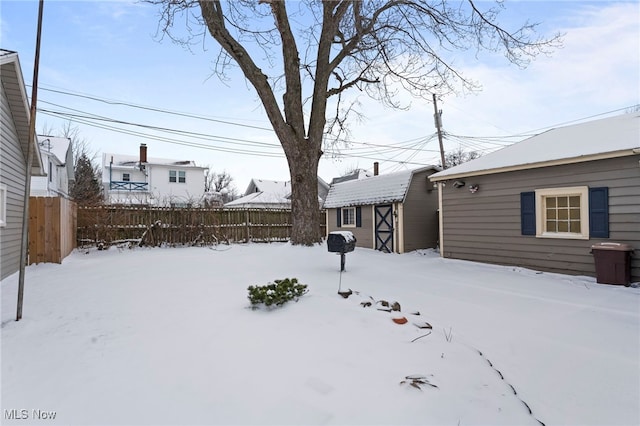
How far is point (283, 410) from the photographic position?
2.07 metres

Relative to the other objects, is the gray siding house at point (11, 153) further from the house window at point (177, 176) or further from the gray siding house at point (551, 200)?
the house window at point (177, 176)

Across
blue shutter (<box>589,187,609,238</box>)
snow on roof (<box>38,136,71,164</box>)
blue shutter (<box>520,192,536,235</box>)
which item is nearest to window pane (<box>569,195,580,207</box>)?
blue shutter (<box>589,187,609,238</box>)

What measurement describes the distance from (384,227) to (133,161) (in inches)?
1018

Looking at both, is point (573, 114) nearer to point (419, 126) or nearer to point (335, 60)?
point (419, 126)

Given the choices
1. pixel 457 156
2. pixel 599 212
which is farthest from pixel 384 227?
pixel 457 156

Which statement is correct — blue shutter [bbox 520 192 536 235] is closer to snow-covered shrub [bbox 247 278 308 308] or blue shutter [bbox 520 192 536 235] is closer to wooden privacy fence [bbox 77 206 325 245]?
snow-covered shrub [bbox 247 278 308 308]

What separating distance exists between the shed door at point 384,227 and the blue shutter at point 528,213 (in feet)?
16.6

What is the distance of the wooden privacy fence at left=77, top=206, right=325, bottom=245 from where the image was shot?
10.9 m

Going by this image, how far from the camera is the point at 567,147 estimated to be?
25.7ft

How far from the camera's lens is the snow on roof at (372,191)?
12523 mm

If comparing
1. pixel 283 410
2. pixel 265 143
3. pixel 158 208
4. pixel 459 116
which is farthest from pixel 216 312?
pixel 265 143

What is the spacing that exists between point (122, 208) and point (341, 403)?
11.5 metres

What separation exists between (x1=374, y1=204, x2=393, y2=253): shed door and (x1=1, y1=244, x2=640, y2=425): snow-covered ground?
7.47 meters

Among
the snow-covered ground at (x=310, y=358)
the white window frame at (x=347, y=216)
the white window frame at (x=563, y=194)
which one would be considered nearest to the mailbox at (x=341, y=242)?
the snow-covered ground at (x=310, y=358)
